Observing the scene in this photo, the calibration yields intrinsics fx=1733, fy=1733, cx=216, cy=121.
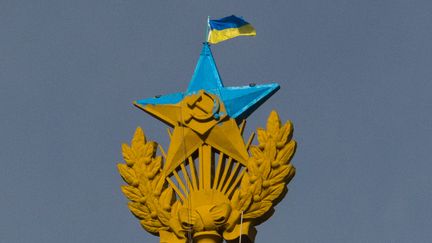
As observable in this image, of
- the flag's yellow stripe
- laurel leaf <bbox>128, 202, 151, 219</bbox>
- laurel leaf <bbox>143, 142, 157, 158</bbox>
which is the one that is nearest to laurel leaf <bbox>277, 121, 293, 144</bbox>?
laurel leaf <bbox>143, 142, 157, 158</bbox>

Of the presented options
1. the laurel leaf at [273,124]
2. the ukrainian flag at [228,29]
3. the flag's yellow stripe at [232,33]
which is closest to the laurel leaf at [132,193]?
the laurel leaf at [273,124]

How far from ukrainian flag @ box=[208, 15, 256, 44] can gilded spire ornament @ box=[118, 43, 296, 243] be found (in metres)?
1.26

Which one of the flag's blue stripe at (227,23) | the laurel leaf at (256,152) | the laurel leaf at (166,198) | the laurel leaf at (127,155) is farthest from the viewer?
the flag's blue stripe at (227,23)

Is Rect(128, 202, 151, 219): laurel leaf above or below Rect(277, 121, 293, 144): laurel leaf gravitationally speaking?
below

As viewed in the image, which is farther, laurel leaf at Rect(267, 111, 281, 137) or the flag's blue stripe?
the flag's blue stripe

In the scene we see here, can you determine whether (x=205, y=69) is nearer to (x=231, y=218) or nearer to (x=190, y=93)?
(x=190, y=93)

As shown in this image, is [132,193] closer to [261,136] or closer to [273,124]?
[261,136]

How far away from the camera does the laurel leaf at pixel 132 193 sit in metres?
46.6

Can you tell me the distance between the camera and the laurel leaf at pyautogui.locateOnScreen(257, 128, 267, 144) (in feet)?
150

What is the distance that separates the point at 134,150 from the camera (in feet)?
155

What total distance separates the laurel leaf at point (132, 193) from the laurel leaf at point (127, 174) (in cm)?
16

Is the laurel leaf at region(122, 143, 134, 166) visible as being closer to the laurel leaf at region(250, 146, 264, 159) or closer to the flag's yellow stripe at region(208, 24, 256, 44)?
the laurel leaf at region(250, 146, 264, 159)

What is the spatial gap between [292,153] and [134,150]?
14.6 feet

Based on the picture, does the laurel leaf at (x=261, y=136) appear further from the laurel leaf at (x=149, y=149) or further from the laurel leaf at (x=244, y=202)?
the laurel leaf at (x=149, y=149)
